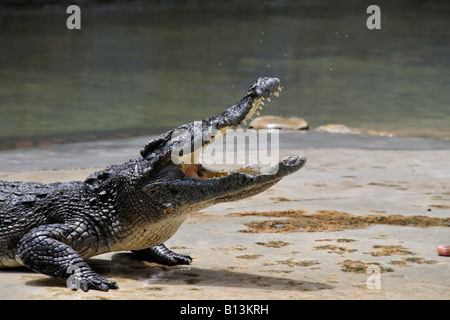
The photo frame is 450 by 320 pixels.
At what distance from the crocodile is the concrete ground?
17cm

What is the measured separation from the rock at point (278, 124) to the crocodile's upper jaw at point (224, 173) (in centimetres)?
→ 797

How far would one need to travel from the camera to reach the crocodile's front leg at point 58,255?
3.72 metres

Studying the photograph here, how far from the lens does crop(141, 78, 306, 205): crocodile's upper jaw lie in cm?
390

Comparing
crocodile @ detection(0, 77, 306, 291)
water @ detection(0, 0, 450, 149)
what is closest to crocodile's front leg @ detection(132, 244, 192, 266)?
crocodile @ detection(0, 77, 306, 291)

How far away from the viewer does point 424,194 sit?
6730 millimetres

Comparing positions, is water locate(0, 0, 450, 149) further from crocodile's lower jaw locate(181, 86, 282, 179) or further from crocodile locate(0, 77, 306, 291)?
crocodile's lower jaw locate(181, 86, 282, 179)

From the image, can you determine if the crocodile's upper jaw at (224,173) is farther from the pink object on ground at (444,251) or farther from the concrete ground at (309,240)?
the pink object on ground at (444,251)

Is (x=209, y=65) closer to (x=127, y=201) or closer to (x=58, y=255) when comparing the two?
(x=127, y=201)

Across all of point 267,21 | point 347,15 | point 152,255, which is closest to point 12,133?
point 152,255

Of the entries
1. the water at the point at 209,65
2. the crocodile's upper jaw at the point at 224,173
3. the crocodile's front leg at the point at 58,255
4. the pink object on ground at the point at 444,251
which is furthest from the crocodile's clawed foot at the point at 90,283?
the water at the point at 209,65

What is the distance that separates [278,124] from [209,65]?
9544 millimetres

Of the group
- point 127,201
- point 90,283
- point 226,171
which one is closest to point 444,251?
point 226,171

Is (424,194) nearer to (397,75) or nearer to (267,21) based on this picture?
(397,75)

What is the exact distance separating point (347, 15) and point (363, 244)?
77.8ft
